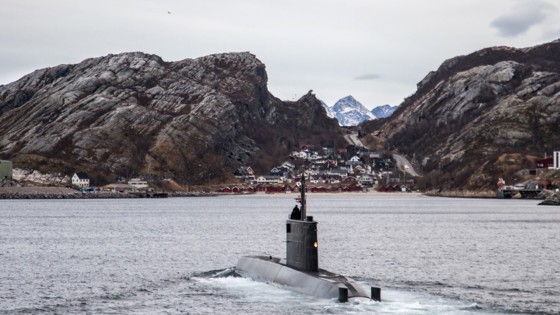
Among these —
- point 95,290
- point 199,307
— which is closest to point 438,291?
point 199,307

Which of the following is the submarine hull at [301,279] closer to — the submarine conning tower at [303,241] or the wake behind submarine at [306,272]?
the wake behind submarine at [306,272]

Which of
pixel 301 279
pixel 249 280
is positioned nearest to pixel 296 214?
pixel 301 279

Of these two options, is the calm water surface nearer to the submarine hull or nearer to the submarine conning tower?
the submarine hull

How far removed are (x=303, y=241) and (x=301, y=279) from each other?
2.42 metres

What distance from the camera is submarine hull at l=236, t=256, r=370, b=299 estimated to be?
48.6 m

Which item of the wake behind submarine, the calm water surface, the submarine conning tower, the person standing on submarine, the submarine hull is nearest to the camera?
the wake behind submarine

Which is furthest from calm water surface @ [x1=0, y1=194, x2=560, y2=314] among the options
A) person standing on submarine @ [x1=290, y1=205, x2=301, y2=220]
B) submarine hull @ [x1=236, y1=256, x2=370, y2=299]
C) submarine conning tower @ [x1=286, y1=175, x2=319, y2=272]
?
person standing on submarine @ [x1=290, y1=205, x2=301, y2=220]

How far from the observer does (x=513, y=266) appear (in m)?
74.7

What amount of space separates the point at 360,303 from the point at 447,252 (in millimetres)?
45848

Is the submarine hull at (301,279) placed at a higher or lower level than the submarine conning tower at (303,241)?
lower

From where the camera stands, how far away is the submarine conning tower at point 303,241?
51156mm

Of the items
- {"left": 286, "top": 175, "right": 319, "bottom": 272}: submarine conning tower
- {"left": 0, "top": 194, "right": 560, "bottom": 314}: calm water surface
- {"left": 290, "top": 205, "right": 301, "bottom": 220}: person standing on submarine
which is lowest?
{"left": 0, "top": 194, "right": 560, "bottom": 314}: calm water surface

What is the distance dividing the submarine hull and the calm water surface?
723 millimetres

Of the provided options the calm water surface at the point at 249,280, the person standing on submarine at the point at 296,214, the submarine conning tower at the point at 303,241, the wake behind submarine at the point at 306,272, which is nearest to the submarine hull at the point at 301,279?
the wake behind submarine at the point at 306,272
